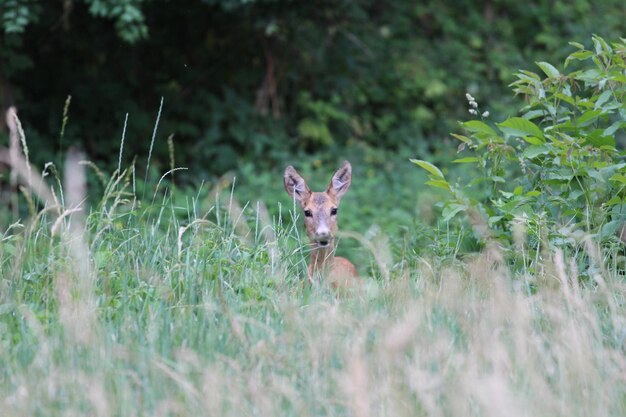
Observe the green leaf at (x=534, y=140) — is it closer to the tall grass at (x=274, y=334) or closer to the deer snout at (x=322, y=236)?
the tall grass at (x=274, y=334)

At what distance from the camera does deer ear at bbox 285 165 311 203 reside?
7180 millimetres

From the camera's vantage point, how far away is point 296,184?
23.7ft

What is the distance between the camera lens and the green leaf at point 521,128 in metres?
5.72

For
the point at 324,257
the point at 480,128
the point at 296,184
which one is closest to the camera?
the point at 480,128

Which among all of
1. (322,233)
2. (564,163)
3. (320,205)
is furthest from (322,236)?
(564,163)

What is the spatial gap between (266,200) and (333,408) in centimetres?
782

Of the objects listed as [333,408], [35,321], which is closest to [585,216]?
[333,408]

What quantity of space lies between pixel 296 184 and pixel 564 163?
212 cm

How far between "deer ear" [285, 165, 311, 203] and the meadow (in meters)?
1.14

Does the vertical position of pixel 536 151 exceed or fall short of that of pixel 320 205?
it exceeds it

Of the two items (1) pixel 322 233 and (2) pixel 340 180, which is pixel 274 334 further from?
(2) pixel 340 180

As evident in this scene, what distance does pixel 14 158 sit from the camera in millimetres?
4773

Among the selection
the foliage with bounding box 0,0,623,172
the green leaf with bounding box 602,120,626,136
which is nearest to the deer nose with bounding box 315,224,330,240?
the green leaf with bounding box 602,120,626,136

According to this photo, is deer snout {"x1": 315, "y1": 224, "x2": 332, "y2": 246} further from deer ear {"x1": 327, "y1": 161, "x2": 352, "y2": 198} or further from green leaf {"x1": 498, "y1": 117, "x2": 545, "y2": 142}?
green leaf {"x1": 498, "y1": 117, "x2": 545, "y2": 142}
